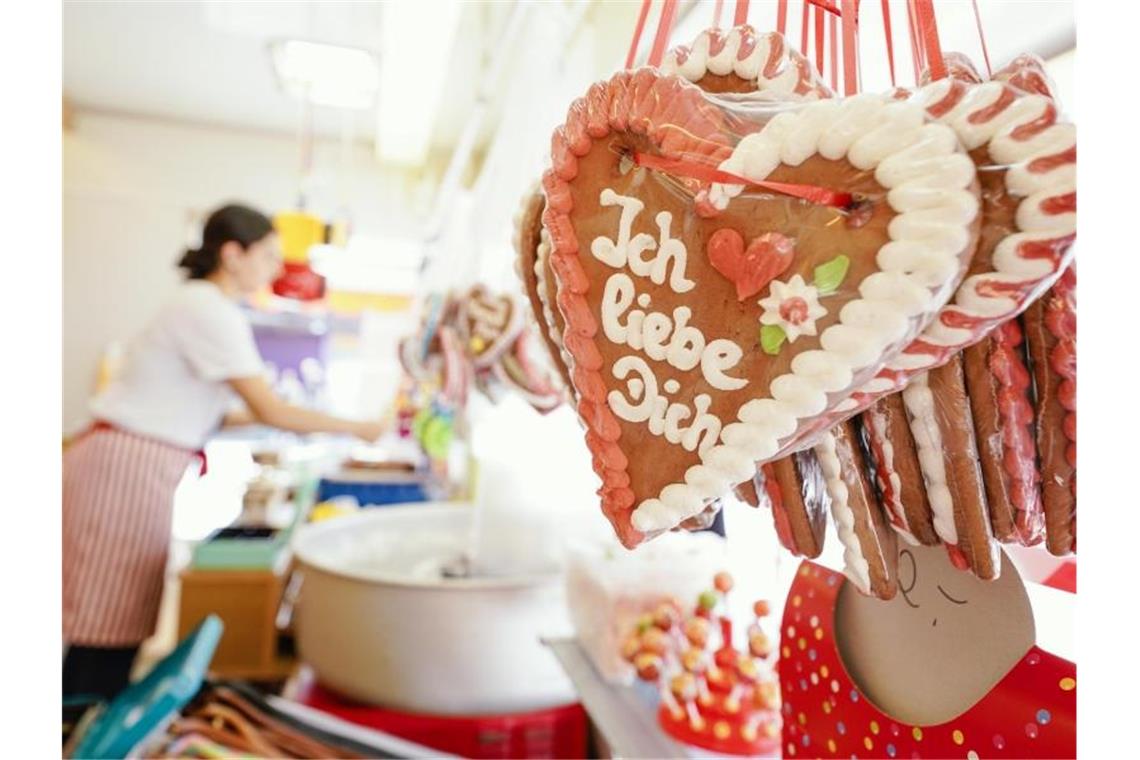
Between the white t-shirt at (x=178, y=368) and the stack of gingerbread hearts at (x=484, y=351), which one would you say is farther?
the white t-shirt at (x=178, y=368)

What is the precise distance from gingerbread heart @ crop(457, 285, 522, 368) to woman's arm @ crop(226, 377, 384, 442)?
0.82m

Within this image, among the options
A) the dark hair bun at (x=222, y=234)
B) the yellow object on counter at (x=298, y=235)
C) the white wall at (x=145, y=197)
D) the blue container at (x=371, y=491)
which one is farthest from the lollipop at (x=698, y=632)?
the white wall at (x=145, y=197)

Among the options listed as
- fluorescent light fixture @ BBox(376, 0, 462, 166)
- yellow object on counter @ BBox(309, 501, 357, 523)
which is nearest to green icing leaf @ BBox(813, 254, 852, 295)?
fluorescent light fixture @ BBox(376, 0, 462, 166)

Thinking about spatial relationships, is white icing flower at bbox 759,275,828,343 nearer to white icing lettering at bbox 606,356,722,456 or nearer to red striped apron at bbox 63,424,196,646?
white icing lettering at bbox 606,356,722,456

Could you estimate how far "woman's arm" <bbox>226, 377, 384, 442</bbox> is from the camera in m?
1.77

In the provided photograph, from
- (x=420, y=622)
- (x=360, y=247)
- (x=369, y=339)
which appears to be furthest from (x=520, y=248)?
(x=369, y=339)

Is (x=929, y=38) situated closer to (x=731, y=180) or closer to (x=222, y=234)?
(x=731, y=180)

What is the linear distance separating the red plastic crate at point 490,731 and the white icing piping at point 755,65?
3.37ft

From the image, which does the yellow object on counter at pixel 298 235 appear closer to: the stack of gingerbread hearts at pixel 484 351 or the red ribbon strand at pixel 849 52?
the stack of gingerbread hearts at pixel 484 351

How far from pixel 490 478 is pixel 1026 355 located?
1167 mm

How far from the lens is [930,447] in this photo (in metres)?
0.32

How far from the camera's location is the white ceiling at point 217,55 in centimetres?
66

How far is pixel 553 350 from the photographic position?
0.49 metres

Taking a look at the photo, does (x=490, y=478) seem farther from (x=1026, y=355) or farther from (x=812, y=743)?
(x=1026, y=355)
